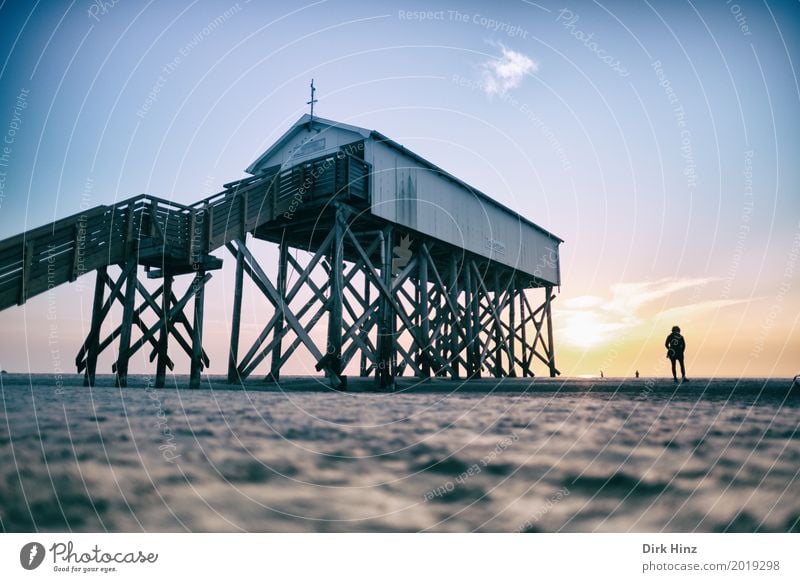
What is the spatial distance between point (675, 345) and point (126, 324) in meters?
16.0

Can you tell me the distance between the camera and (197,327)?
40.5 feet

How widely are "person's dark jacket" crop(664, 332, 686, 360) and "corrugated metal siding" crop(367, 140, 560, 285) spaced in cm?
873

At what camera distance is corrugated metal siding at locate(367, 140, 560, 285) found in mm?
16297

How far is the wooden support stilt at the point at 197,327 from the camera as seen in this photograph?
12.3 meters

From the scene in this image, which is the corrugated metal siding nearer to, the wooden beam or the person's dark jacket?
the wooden beam

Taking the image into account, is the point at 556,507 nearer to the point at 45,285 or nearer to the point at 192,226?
the point at 45,285

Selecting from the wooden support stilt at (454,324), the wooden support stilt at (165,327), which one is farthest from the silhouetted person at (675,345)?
the wooden support stilt at (165,327)

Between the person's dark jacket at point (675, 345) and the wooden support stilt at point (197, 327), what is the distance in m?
14.3

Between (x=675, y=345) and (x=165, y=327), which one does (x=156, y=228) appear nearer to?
(x=165, y=327)

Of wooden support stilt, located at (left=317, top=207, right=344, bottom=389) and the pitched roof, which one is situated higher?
the pitched roof

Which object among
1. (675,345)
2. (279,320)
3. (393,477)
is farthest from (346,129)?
(393,477)

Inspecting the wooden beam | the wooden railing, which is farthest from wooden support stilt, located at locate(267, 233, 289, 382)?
the wooden railing
